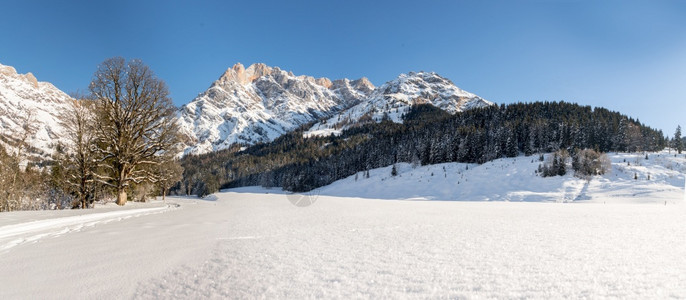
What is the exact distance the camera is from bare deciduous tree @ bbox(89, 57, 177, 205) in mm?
15070

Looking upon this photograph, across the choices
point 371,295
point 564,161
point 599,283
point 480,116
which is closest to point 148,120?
point 371,295

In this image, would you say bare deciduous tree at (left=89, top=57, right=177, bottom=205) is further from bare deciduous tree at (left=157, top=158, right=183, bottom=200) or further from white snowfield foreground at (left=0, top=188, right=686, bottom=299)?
white snowfield foreground at (left=0, top=188, right=686, bottom=299)

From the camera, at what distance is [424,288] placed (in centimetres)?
312

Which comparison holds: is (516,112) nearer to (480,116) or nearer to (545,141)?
(480,116)

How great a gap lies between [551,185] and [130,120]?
5390 cm

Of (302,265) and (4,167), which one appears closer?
(302,265)

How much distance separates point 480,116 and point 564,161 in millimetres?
81934

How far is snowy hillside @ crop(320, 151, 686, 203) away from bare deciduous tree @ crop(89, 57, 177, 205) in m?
41.6

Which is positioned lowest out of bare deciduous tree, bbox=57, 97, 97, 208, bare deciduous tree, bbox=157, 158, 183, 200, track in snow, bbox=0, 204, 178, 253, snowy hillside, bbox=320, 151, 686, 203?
snowy hillside, bbox=320, 151, 686, 203

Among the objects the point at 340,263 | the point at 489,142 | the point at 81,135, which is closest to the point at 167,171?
the point at 81,135

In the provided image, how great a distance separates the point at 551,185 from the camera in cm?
4509

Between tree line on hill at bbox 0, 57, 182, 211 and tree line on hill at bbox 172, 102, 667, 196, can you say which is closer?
tree line on hill at bbox 0, 57, 182, 211

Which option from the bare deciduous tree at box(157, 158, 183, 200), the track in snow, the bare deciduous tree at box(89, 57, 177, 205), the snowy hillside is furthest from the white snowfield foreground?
the snowy hillside

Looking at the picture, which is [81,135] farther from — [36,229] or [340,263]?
[340,263]
